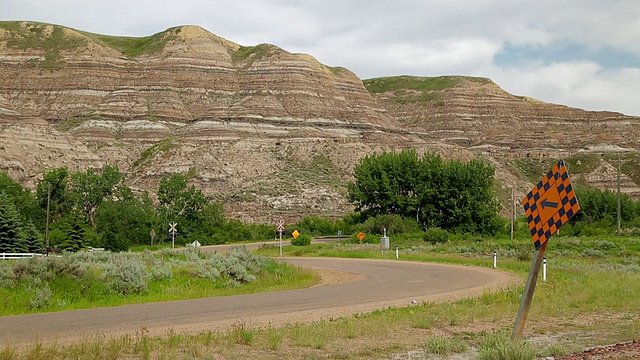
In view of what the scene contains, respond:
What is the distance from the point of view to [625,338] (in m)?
12.3

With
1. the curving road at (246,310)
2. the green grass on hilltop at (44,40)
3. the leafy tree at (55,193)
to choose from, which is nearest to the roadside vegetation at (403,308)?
the curving road at (246,310)

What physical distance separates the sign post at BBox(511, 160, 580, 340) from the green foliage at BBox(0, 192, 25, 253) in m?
49.5

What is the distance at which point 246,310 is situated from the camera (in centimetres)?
1734

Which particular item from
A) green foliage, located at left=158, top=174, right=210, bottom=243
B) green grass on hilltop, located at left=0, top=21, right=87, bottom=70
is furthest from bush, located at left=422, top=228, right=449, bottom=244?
green grass on hilltop, located at left=0, top=21, right=87, bottom=70

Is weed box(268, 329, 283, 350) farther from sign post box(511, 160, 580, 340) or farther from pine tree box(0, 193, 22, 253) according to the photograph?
pine tree box(0, 193, 22, 253)

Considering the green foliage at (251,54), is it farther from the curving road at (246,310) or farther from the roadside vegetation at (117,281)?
the curving road at (246,310)

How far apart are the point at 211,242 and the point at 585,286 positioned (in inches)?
2311

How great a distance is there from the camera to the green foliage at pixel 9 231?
172 feet

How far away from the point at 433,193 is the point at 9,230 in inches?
1715

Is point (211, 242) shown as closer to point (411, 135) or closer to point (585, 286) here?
point (585, 286)

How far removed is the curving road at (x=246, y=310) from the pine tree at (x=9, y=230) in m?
35.4

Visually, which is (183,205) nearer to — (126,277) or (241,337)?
(126,277)

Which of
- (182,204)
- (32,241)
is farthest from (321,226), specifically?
(32,241)

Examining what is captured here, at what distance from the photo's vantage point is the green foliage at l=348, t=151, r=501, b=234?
2886 inches
